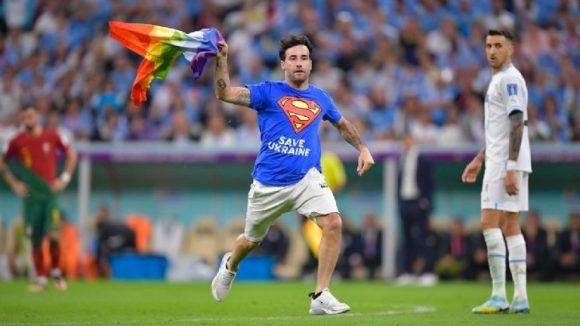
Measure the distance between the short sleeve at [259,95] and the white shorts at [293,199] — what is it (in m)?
0.72

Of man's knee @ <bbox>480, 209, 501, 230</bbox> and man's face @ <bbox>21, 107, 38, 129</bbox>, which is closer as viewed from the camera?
man's knee @ <bbox>480, 209, 501, 230</bbox>

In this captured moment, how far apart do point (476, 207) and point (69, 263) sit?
8.17 meters

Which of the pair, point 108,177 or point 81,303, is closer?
point 81,303

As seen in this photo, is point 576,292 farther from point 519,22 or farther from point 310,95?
point 519,22

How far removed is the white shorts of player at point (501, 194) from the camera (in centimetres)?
1100

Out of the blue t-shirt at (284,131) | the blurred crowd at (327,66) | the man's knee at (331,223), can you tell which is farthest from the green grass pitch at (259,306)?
the blurred crowd at (327,66)

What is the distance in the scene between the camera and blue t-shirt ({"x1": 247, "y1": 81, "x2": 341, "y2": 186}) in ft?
34.3

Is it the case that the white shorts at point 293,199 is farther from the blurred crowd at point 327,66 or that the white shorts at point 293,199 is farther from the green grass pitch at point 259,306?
the blurred crowd at point 327,66

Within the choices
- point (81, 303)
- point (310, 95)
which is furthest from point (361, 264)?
point (310, 95)

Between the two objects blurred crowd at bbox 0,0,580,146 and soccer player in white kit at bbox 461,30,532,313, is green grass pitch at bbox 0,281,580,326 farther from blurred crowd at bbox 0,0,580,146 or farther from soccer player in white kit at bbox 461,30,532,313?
blurred crowd at bbox 0,0,580,146

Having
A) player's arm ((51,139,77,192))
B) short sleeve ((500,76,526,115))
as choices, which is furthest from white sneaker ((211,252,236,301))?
player's arm ((51,139,77,192))

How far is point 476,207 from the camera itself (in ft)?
75.3

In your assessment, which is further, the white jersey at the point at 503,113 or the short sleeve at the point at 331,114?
the white jersey at the point at 503,113

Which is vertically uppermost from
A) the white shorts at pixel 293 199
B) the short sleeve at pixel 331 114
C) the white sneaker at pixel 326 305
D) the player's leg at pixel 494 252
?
the short sleeve at pixel 331 114
